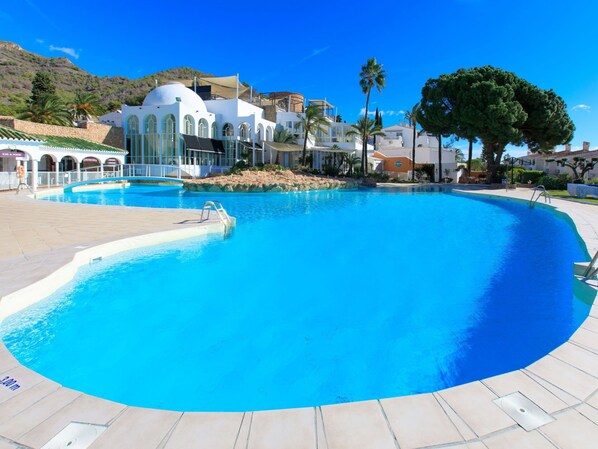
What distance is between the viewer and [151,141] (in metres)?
36.0

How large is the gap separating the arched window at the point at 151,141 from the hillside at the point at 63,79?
36960 millimetres

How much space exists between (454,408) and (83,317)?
16.7ft

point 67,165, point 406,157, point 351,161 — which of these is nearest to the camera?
point 67,165

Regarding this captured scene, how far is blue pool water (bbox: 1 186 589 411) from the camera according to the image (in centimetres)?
423

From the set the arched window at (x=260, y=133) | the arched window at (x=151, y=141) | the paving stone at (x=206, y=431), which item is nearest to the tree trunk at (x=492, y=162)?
the arched window at (x=260, y=133)

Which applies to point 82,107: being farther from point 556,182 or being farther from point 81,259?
point 556,182

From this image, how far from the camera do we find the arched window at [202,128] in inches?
1487

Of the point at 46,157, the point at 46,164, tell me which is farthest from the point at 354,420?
the point at 46,164

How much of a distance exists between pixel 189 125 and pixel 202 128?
1.90 m

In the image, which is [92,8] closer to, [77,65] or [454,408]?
[454,408]

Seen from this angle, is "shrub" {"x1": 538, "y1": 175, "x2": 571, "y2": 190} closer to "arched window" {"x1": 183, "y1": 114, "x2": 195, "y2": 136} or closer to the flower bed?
the flower bed

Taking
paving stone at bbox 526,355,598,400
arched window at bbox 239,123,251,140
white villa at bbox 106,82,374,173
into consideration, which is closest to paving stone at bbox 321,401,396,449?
paving stone at bbox 526,355,598,400

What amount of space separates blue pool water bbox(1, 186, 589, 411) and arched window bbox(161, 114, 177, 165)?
27454 millimetres

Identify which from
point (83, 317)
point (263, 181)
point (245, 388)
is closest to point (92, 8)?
point (263, 181)
